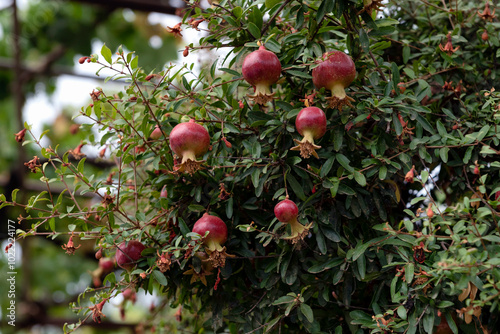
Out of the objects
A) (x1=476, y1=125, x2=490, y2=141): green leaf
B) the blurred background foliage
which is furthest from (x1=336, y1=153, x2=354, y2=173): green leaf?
the blurred background foliage

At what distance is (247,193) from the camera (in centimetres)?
104

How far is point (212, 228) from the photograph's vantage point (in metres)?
0.89

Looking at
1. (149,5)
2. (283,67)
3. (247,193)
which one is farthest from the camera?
(149,5)

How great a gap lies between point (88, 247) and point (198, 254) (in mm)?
2141

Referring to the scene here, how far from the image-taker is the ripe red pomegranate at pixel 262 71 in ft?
2.81

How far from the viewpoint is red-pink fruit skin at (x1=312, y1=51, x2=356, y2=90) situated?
85 centimetres

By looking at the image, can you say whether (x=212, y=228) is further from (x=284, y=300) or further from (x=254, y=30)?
(x=254, y=30)

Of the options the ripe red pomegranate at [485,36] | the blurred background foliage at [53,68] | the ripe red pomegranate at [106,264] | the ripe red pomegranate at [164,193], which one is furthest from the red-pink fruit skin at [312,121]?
the blurred background foliage at [53,68]

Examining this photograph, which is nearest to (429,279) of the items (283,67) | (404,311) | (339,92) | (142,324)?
(404,311)

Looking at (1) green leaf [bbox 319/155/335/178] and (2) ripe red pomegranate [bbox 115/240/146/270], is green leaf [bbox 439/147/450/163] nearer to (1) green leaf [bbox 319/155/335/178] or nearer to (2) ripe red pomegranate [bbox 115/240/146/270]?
(1) green leaf [bbox 319/155/335/178]

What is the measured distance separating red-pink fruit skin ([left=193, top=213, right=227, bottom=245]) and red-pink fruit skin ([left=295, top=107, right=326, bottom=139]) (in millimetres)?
227

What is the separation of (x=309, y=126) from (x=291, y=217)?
0.16 m

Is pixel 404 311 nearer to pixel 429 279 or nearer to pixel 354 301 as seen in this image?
pixel 429 279

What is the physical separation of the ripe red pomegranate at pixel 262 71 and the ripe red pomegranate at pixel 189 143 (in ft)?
0.38
